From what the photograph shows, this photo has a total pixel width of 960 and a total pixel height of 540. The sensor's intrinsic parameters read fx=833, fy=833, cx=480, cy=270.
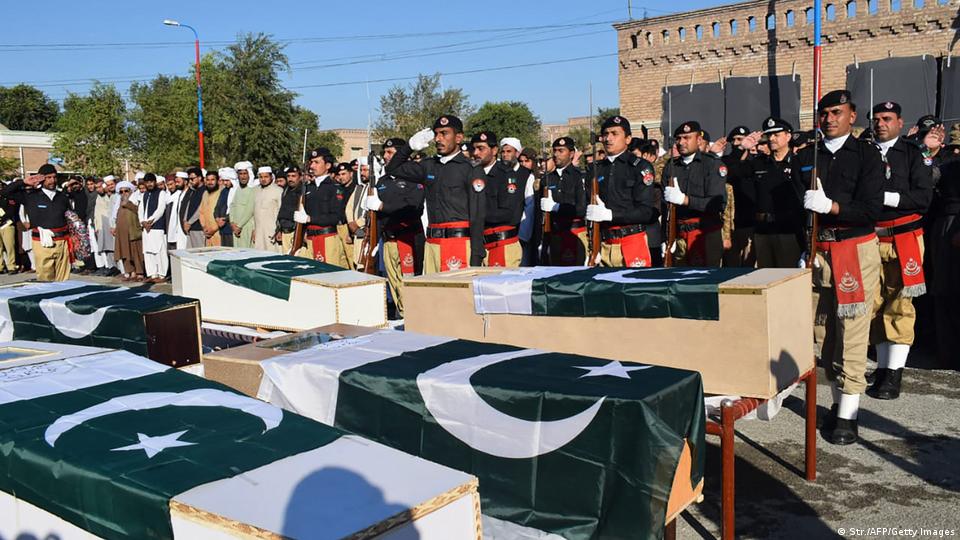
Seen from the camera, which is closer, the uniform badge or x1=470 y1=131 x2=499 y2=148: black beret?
the uniform badge

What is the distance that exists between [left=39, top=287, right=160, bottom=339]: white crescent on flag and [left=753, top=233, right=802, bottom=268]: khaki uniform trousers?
487 cm

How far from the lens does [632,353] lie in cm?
384

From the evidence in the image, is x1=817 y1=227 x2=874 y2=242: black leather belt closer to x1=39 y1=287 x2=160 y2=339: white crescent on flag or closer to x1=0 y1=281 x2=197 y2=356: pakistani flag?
x1=0 y1=281 x2=197 y2=356: pakistani flag

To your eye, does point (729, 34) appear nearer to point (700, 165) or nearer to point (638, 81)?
point (638, 81)

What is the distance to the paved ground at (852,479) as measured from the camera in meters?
3.62

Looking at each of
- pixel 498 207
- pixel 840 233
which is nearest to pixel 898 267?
pixel 840 233

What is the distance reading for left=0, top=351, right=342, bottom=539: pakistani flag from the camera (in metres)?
2.02

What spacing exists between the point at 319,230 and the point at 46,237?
4.12m

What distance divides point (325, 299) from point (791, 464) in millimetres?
3181

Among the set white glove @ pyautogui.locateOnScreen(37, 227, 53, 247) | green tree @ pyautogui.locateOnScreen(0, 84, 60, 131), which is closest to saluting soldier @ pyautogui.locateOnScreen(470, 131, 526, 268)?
white glove @ pyautogui.locateOnScreen(37, 227, 53, 247)

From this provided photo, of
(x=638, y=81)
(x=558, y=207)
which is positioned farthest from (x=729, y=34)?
(x=558, y=207)

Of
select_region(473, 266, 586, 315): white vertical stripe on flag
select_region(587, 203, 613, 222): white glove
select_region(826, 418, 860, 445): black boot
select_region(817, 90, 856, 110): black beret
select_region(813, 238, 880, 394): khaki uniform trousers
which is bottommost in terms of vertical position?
select_region(826, 418, 860, 445): black boot

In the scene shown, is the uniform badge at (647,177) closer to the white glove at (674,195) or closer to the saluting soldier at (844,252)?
the white glove at (674,195)

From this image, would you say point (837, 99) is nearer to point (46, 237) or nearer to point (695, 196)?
point (695, 196)
